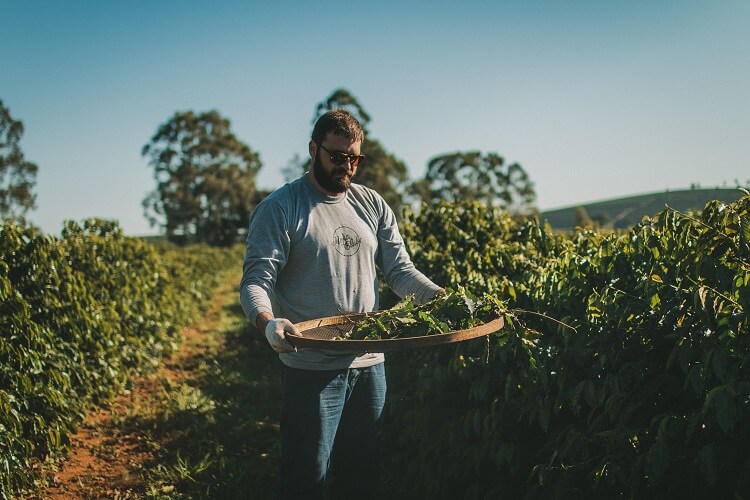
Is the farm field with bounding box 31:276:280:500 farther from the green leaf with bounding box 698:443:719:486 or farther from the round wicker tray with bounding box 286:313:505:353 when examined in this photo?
the green leaf with bounding box 698:443:719:486

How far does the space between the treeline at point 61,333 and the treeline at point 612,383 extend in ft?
9.17

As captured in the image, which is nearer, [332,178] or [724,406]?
[724,406]

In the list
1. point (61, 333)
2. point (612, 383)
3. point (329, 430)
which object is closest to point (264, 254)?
point (329, 430)

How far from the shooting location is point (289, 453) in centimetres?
260

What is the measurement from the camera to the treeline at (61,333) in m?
3.98

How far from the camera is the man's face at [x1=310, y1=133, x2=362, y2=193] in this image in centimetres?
266

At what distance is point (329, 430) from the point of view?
2.62 metres

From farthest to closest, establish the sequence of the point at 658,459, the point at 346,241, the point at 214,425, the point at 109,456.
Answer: the point at 214,425
the point at 109,456
the point at 346,241
the point at 658,459

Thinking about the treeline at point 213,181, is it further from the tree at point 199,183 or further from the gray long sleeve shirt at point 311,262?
the gray long sleeve shirt at point 311,262

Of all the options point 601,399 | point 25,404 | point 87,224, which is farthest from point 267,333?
point 87,224

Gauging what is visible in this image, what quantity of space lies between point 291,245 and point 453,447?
145 centimetres

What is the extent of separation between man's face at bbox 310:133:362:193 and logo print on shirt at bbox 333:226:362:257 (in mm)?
208

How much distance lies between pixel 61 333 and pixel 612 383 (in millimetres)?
4867

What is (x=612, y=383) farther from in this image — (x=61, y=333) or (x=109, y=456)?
(x=61, y=333)
